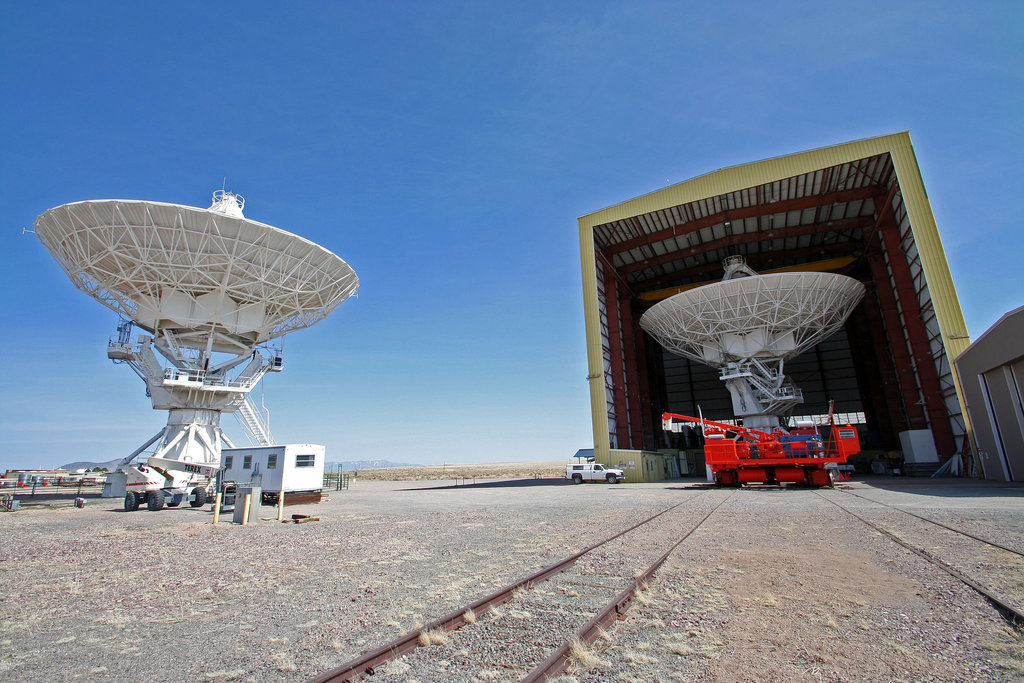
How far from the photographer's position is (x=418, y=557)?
8648mm

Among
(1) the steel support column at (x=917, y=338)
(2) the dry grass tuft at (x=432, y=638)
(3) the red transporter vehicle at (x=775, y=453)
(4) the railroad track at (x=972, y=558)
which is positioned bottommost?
(4) the railroad track at (x=972, y=558)

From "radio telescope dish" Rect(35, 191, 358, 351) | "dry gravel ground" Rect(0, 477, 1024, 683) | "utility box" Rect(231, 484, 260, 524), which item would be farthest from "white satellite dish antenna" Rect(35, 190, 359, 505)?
"dry gravel ground" Rect(0, 477, 1024, 683)

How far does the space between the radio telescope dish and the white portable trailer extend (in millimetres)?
9257

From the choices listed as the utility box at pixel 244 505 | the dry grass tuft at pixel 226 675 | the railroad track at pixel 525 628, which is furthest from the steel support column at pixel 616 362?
the dry grass tuft at pixel 226 675

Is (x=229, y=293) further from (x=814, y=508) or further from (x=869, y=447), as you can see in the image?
(x=869, y=447)

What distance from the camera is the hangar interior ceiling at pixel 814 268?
30.6 meters

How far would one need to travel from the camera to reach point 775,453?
80.1ft

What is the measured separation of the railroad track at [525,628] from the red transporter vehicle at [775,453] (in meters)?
18.4

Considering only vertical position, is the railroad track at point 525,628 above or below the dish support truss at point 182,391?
below

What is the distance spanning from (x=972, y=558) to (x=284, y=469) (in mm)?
23697

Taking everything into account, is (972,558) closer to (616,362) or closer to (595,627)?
(595,627)

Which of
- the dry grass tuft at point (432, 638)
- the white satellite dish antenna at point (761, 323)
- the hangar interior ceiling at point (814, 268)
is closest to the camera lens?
the dry grass tuft at point (432, 638)

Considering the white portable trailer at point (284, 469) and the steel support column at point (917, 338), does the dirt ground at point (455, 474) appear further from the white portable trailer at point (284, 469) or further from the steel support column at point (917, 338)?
the steel support column at point (917, 338)

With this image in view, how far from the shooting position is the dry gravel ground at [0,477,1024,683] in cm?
398
